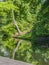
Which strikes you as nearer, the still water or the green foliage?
the still water

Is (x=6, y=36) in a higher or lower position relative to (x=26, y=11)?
lower

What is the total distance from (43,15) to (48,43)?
4135 mm

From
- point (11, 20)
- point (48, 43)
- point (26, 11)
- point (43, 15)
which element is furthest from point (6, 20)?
point (48, 43)

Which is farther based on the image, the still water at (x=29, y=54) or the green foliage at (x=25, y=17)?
the green foliage at (x=25, y=17)

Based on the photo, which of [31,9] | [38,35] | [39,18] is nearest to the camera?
[38,35]

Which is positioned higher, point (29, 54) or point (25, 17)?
point (29, 54)

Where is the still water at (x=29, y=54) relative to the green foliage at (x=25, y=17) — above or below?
above

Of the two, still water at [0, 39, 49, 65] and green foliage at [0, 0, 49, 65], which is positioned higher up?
still water at [0, 39, 49, 65]

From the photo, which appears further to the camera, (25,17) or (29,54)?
(25,17)

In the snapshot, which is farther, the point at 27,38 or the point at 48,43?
the point at 27,38

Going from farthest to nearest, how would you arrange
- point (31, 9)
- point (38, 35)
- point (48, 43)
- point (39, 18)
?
point (31, 9)
point (39, 18)
point (38, 35)
point (48, 43)

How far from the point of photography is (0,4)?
22375 mm

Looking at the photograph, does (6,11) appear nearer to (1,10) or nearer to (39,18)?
(1,10)

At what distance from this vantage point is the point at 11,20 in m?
23.3
